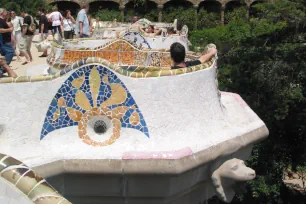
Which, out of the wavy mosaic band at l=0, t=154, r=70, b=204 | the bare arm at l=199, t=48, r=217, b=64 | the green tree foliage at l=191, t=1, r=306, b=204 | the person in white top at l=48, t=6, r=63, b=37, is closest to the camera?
the wavy mosaic band at l=0, t=154, r=70, b=204

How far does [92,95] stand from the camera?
14.2 feet

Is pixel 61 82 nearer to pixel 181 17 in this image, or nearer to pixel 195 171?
pixel 195 171

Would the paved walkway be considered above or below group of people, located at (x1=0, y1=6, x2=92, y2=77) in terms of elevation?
below

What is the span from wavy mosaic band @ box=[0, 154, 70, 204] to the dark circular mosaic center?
6.76 ft

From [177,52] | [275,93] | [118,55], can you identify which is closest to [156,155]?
[177,52]

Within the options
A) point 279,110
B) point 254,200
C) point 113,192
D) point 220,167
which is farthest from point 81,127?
point 254,200

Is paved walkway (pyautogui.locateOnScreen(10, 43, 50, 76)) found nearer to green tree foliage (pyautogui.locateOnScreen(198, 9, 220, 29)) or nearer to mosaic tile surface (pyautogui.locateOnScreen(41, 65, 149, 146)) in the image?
mosaic tile surface (pyautogui.locateOnScreen(41, 65, 149, 146))

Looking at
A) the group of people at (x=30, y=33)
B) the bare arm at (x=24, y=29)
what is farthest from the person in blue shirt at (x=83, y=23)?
the bare arm at (x=24, y=29)

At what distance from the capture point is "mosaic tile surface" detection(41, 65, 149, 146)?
4293mm

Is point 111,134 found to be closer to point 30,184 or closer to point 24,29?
point 30,184

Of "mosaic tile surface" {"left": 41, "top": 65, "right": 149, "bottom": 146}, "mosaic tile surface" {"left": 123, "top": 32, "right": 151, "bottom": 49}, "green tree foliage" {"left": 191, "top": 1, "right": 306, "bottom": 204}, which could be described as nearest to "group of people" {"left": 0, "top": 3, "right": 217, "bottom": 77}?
"mosaic tile surface" {"left": 41, "top": 65, "right": 149, "bottom": 146}

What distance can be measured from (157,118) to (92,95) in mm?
593

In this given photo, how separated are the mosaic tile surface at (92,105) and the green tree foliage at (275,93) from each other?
5700 millimetres

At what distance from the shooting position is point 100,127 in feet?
14.3
